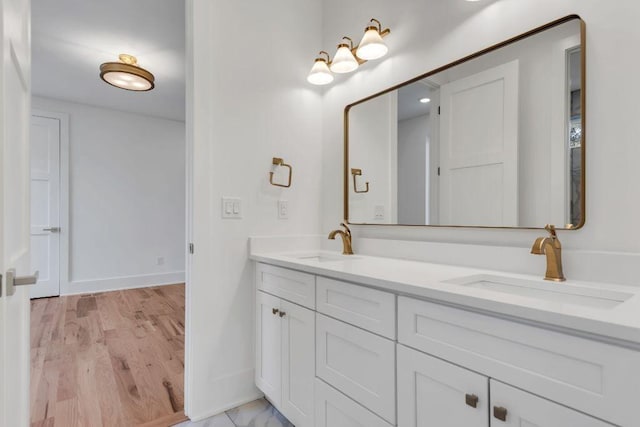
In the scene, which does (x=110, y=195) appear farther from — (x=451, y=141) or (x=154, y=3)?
(x=451, y=141)

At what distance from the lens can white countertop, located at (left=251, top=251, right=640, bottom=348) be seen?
650 millimetres

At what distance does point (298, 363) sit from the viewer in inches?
58.7

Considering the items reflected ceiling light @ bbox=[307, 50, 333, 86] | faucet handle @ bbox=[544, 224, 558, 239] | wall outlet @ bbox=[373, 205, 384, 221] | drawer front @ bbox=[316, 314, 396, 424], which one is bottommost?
drawer front @ bbox=[316, 314, 396, 424]

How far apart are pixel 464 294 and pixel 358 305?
0.43 metres

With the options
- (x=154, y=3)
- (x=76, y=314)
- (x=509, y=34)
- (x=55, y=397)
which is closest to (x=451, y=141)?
(x=509, y=34)

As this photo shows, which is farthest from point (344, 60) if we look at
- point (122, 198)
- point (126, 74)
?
point (122, 198)

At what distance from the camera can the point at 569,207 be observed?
1142mm

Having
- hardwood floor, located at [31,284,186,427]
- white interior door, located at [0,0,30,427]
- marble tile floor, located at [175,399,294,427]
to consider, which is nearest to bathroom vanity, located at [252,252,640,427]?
marble tile floor, located at [175,399,294,427]

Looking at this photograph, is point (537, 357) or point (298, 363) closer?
point (537, 357)

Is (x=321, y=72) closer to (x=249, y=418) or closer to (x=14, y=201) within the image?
(x=14, y=201)

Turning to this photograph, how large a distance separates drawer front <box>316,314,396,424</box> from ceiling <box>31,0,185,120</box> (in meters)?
2.42

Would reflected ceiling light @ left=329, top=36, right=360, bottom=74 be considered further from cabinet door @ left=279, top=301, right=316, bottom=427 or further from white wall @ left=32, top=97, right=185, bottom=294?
white wall @ left=32, top=97, right=185, bottom=294

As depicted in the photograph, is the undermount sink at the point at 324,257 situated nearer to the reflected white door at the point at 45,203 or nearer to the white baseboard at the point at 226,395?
the white baseboard at the point at 226,395

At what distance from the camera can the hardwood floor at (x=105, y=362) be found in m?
1.77
